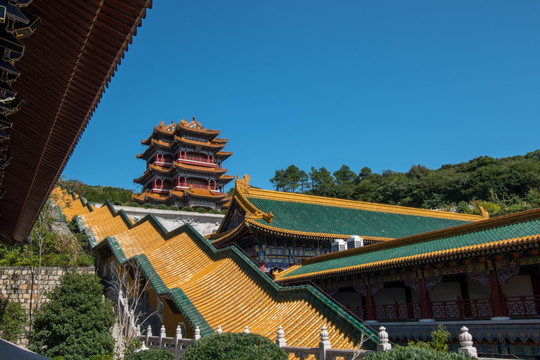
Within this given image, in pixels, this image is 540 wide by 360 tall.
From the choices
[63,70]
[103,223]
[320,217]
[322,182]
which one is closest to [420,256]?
[63,70]

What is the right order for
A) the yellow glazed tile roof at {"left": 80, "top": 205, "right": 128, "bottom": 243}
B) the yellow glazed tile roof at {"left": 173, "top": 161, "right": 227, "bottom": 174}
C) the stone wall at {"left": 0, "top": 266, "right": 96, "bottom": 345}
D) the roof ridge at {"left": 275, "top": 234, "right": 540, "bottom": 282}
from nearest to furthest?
the roof ridge at {"left": 275, "top": 234, "right": 540, "bottom": 282}, the stone wall at {"left": 0, "top": 266, "right": 96, "bottom": 345}, the yellow glazed tile roof at {"left": 80, "top": 205, "right": 128, "bottom": 243}, the yellow glazed tile roof at {"left": 173, "top": 161, "right": 227, "bottom": 174}

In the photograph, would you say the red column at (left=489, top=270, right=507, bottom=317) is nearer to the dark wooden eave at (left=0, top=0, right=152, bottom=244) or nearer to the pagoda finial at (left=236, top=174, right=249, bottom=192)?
the dark wooden eave at (left=0, top=0, right=152, bottom=244)

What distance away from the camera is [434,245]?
1339 cm

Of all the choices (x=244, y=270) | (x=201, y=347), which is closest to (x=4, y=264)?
(x=244, y=270)

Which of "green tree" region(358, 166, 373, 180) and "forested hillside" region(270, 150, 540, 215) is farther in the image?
"green tree" region(358, 166, 373, 180)

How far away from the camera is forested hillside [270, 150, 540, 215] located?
170 feet

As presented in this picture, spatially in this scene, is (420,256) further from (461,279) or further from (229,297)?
(229,297)

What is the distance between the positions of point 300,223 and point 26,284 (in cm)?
1276

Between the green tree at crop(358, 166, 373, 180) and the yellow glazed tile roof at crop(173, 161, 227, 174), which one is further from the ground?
the green tree at crop(358, 166, 373, 180)

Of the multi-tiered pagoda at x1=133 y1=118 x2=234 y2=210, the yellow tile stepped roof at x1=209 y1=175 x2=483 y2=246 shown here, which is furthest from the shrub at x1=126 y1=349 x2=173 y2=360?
the multi-tiered pagoda at x1=133 y1=118 x2=234 y2=210

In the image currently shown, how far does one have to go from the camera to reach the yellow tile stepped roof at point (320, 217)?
20.6 meters

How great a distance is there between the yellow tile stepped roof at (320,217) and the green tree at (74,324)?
28.4 ft

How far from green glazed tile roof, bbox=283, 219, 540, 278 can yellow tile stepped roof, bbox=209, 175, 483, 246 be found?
295 cm

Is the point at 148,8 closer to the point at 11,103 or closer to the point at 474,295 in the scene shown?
the point at 11,103
